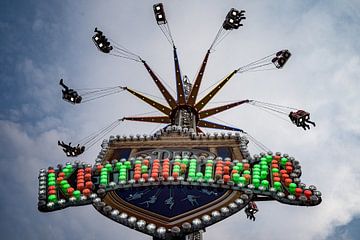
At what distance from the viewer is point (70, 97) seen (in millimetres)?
28578

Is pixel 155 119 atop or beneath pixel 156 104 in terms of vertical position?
beneath

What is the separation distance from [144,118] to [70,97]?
206 inches

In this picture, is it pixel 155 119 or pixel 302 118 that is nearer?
pixel 302 118

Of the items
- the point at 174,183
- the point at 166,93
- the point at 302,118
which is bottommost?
the point at 174,183

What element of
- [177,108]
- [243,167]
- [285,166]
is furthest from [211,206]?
[177,108]

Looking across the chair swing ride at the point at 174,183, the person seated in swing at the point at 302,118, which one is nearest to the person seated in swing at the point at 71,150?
the chair swing ride at the point at 174,183

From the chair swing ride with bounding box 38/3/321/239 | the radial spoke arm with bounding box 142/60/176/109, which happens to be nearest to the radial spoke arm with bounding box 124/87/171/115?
the radial spoke arm with bounding box 142/60/176/109

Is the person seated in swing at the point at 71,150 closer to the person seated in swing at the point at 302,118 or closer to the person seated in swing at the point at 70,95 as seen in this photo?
the person seated in swing at the point at 70,95

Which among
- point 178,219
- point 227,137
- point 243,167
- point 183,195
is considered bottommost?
point 178,219

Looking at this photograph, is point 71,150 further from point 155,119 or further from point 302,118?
point 302,118

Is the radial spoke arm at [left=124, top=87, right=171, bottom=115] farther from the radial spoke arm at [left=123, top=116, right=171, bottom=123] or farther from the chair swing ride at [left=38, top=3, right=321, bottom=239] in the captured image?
the chair swing ride at [left=38, top=3, right=321, bottom=239]

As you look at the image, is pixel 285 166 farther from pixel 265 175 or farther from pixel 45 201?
pixel 45 201

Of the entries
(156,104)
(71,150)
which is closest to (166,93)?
(156,104)

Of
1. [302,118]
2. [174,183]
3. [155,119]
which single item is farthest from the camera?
[155,119]
